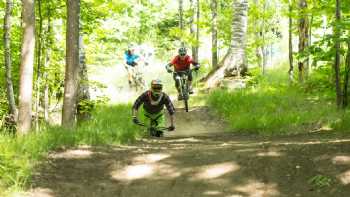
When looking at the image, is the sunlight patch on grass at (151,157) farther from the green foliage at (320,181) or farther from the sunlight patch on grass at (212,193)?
the green foliage at (320,181)

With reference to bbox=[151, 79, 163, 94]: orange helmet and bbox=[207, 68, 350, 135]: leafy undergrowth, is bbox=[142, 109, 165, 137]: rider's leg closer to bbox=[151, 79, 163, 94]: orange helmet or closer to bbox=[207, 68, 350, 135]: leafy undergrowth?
bbox=[151, 79, 163, 94]: orange helmet

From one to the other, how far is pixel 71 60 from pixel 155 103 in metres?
2.45

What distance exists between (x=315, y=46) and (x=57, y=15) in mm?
7042

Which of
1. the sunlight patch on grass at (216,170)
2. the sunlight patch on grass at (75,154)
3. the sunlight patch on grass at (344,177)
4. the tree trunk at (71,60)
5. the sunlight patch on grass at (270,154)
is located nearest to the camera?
the sunlight patch on grass at (344,177)

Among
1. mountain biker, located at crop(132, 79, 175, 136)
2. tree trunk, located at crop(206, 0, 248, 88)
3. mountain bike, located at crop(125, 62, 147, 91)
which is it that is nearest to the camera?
mountain biker, located at crop(132, 79, 175, 136)

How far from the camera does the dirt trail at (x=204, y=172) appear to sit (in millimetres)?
5734

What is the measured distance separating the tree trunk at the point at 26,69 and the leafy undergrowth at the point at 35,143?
0.55 meters

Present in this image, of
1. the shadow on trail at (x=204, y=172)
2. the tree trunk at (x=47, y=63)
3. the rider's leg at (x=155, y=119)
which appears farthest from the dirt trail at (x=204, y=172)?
the tree trunk at (x=47, y=63)

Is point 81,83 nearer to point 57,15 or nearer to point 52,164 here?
point 57,15

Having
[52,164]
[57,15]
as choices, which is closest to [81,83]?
[57,15]

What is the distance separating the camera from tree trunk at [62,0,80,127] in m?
9.43

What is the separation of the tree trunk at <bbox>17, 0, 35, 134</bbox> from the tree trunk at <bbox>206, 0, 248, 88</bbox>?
33.7 feet

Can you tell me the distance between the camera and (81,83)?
1235cm

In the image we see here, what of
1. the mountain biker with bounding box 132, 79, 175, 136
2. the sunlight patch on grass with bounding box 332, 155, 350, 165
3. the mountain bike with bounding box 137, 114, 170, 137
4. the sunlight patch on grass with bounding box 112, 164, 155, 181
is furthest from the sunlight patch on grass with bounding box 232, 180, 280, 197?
the mountain bike with bounding box 137, 114, 170, 137
